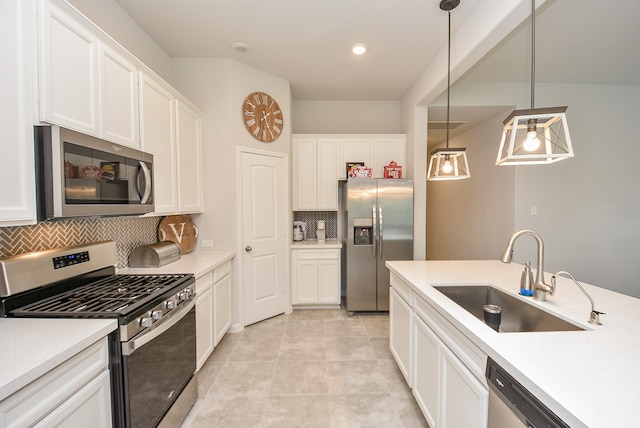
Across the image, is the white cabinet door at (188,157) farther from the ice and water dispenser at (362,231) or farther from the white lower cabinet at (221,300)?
the ice and water dispenser at (362,231)

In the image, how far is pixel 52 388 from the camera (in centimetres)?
94

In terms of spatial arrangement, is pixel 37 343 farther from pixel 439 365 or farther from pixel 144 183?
pixel 439 365

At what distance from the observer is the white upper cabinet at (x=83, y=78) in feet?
4.06

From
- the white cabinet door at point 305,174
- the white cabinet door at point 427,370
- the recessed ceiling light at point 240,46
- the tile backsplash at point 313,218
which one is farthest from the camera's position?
the tile backsplash at point 313,218

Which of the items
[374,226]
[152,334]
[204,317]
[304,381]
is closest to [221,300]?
[204,317]

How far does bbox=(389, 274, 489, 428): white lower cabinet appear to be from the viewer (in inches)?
43.9

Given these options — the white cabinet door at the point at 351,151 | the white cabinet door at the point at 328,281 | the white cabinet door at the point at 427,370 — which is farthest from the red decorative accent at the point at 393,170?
the white cabinet door at the point at 427,370

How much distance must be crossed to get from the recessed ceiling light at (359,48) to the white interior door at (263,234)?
1427mm

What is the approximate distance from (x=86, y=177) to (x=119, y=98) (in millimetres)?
636

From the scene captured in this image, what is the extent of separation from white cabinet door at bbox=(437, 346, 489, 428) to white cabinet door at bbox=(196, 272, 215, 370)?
175 centimetres

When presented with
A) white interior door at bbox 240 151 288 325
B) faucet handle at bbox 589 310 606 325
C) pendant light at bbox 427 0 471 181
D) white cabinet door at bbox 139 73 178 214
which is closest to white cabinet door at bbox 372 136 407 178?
white interior door at bbox 240 151 288 325

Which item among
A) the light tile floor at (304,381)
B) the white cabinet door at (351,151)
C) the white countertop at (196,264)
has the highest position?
the white cabinet door at (351,151)

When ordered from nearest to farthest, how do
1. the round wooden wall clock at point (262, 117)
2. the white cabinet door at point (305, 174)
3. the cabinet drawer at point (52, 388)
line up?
the cabinet drawer at point (52, 388) < the round wooden wall clock at point (262, 117) < the white cabinet door at point (305, 174)

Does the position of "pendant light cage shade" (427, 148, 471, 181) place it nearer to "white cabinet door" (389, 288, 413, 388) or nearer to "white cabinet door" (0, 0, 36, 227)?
"white cabinet door" (389, 288, 413, 388)
